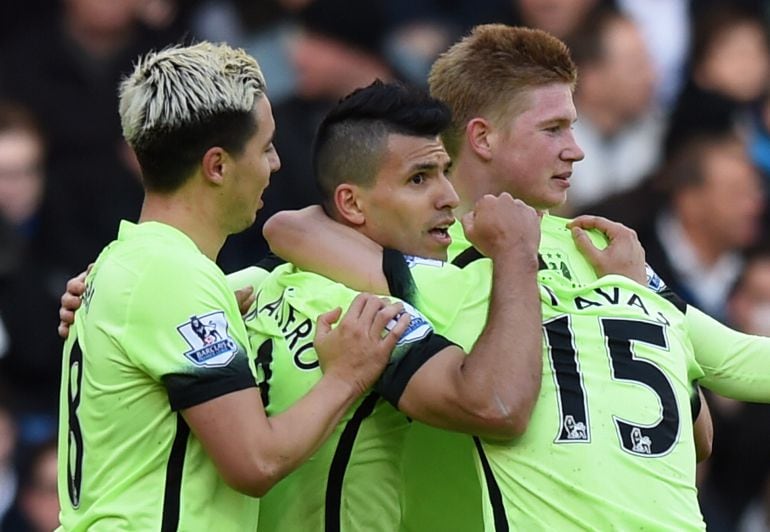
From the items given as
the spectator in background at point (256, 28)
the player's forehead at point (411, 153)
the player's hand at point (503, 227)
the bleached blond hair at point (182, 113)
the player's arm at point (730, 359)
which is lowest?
the spectator in background at point (256, 28)

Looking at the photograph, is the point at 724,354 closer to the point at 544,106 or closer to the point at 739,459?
the point at 544,106

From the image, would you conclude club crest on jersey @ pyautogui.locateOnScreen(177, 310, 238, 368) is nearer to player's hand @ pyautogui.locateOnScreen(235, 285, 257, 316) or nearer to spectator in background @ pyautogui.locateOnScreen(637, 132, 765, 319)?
player's hand @ pyautogui.locateOnScreen(235, 285, 257, 316)

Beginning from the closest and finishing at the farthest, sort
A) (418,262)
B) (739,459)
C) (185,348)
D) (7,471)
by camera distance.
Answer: (185,348), (418,262), (7,471), (739,459)

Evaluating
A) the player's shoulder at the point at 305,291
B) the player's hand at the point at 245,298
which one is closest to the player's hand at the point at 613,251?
the player's shoulder at the point at 305,291

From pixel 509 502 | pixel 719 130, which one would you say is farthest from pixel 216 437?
pixel 719 130

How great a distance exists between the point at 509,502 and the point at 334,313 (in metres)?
0.74

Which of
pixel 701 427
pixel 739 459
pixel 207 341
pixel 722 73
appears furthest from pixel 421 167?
pixel 722 73

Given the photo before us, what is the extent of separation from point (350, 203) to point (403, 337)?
2.10 ft

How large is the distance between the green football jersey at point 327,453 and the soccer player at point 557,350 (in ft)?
0.75

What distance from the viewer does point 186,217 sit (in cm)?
461

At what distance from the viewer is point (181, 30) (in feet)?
31.6

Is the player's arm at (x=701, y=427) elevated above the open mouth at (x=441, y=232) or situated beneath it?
Result: situated beneath

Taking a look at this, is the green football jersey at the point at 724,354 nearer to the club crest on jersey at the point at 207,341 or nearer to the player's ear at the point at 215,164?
the player's ear at the point at 215,164

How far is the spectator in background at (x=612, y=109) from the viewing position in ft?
33.0
